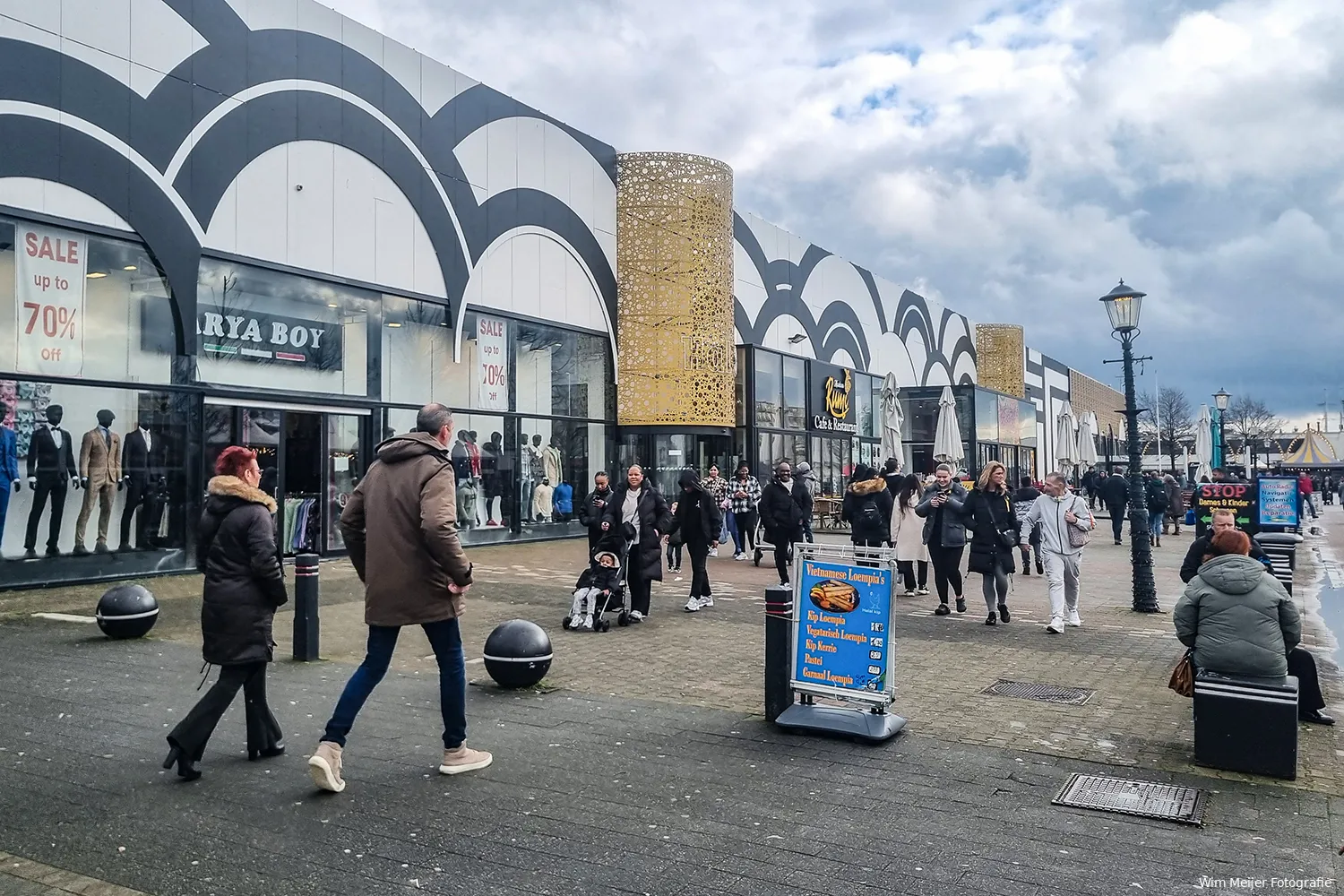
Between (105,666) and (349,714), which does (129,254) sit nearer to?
(105,666)

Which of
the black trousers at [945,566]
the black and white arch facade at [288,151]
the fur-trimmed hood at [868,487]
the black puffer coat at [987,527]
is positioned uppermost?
the black and white arch facade at [288,151]

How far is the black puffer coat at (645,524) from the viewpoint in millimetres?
10359

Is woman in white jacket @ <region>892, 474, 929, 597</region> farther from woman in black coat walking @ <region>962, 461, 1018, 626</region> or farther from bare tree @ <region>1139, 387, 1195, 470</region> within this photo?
bare tree @ <region>1139, 387, 1195, 470</region>

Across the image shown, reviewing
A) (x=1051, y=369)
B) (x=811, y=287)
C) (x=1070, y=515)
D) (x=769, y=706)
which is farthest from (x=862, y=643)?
(x=1051, y=369)

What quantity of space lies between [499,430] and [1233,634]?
16753 millimetres

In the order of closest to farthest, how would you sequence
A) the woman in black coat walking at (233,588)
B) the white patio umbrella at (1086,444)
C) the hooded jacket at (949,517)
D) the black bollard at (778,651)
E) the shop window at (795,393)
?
the woman in black coat walking at (233,588) → the black bollard at (778,651) → the hooded jacket at (949,517) → the shop window at (795,393) → the white patio umbrella at (1086,444)

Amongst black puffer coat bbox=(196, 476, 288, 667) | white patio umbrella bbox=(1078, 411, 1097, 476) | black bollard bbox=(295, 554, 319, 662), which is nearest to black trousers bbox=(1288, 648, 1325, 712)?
black puffer coat bbox=(196, 476, 288, 667)

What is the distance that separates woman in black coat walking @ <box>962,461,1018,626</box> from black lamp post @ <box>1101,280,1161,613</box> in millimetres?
1652

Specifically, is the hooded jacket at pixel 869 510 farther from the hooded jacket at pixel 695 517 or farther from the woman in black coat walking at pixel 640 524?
the woman in black coat walking at pixel 640 524

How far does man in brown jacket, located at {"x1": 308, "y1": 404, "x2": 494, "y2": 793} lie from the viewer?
15.9ft

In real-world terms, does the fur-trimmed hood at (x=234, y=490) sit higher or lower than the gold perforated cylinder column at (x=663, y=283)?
lower

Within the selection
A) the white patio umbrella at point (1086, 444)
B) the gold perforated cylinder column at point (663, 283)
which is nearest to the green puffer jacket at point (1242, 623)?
the gold perforated cylinder column at point (663, 283)

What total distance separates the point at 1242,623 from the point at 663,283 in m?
19.3

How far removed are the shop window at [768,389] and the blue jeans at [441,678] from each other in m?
22.8
